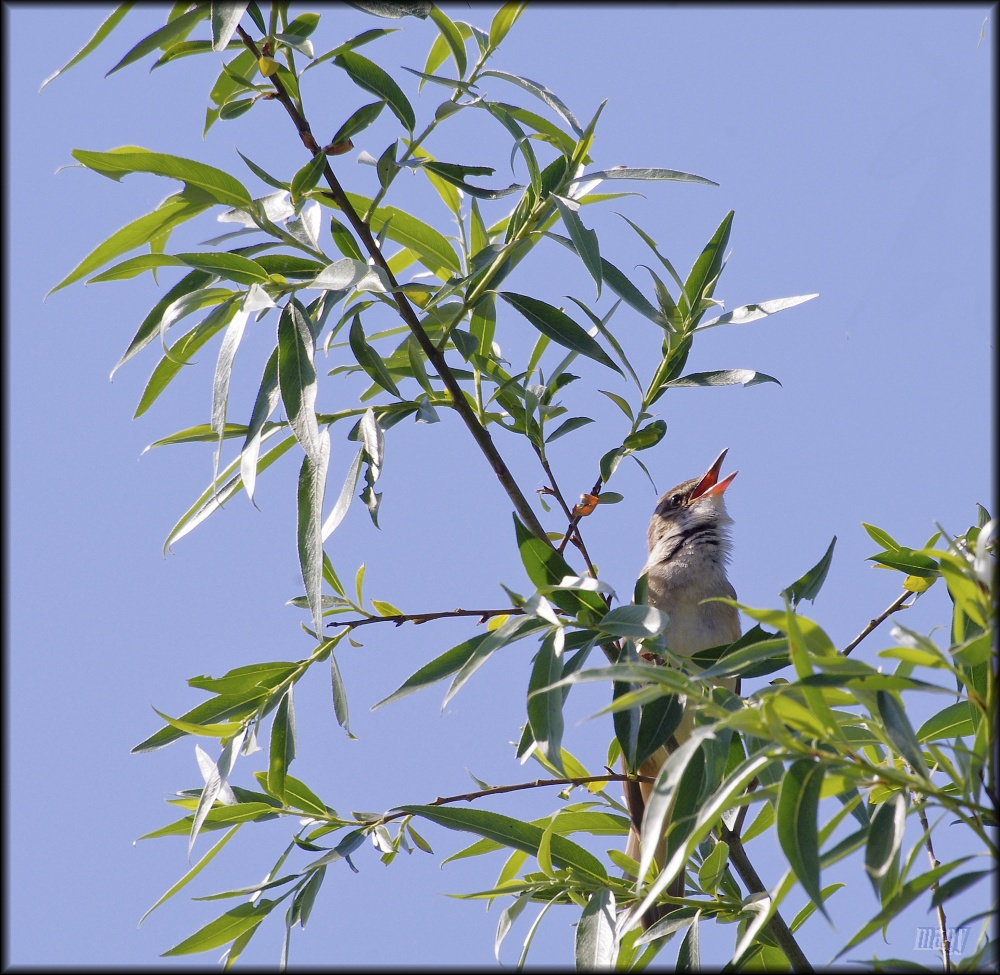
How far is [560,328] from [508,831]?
122 cm

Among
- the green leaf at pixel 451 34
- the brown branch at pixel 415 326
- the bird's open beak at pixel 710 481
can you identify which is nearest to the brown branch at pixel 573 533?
the brown branch at pixel 415 326

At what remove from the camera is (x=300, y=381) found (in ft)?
7.94

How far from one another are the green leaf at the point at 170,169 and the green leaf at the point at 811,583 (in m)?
1.58

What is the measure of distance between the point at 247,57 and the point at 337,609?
4.53 feet

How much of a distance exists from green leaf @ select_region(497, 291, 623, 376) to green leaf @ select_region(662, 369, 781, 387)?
0.30 meters

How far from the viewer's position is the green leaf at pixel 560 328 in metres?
2.72

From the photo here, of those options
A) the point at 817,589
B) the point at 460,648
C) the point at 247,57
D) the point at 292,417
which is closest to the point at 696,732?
the point at 460,648

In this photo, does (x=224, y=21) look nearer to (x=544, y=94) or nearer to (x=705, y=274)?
(x=544, y=94)

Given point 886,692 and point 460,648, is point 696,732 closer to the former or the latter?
point 886,692

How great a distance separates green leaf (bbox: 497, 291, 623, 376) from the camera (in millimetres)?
2725

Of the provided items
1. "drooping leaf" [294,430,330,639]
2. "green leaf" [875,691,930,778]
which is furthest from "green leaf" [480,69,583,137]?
"green leaf" [875,691,930,778]

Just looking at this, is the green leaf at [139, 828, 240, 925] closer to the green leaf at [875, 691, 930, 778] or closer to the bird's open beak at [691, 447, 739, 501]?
the green leaf at [875, 691, 930, 778]

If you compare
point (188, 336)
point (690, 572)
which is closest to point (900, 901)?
point (188, 336)

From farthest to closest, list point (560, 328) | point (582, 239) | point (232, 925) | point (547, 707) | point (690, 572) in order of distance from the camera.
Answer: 1. point (690, 572)
2. point (560, 328)
3. point (232, 925)
4. point (582, 239)
5. point (547, 707)
